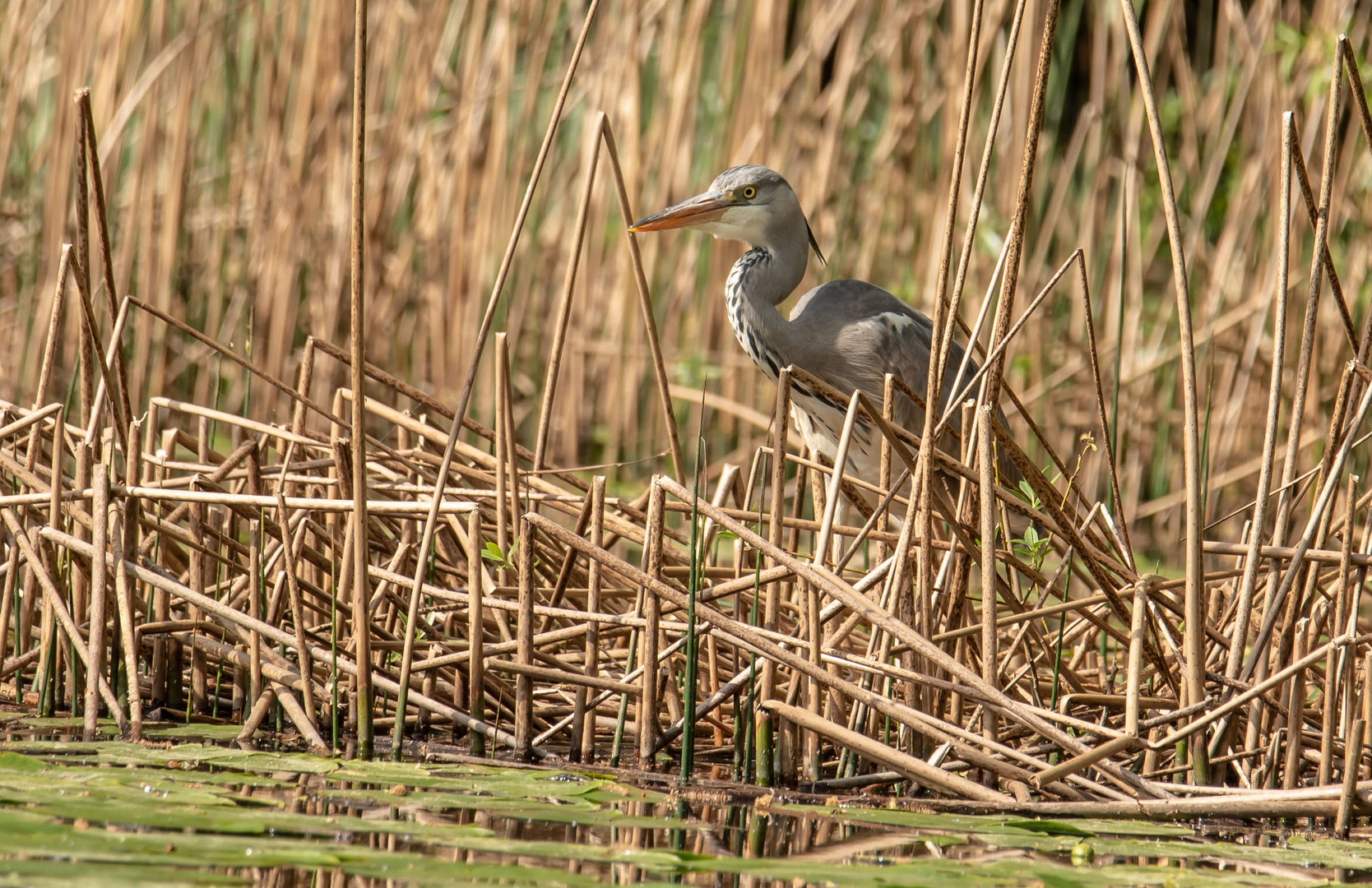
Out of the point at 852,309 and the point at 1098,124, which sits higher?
the point at 1098,124

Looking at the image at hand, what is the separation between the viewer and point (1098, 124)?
5637 millimetres

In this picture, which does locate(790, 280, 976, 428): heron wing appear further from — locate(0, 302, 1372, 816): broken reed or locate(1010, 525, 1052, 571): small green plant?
locate(1010, 525, 1052, 571): small green plant

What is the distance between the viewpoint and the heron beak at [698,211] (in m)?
4.31

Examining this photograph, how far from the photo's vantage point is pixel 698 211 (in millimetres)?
4359

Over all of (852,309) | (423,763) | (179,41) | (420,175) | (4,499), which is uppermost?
(179,41)

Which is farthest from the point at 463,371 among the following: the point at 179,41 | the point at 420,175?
the point at 179,41

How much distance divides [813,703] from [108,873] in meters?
1.29

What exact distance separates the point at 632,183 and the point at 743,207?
5.56 feet

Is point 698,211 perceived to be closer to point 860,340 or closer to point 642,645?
point 860,340

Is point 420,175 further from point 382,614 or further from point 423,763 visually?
point 423,763

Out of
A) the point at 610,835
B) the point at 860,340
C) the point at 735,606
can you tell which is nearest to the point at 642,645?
the point at 735,606

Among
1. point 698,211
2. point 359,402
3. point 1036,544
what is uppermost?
point 698,211

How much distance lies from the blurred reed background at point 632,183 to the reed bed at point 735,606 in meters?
2.71

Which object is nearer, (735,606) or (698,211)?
(735,606)
